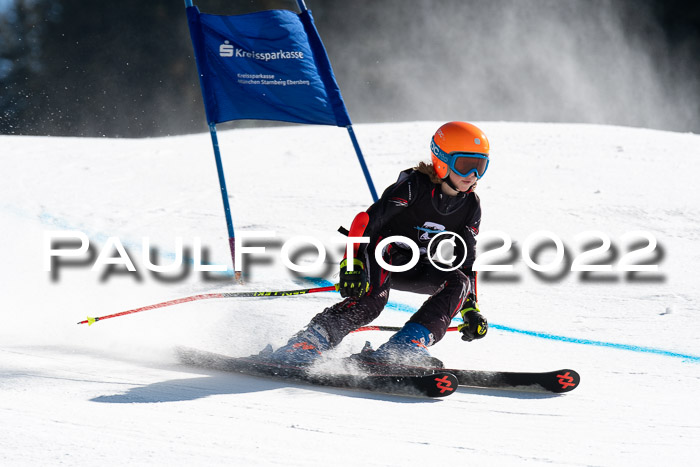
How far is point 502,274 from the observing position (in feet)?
18.9

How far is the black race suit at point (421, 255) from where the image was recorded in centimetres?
331

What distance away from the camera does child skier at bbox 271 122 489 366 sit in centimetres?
319

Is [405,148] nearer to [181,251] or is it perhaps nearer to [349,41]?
[181,251]

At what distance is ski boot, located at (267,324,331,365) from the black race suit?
4cm

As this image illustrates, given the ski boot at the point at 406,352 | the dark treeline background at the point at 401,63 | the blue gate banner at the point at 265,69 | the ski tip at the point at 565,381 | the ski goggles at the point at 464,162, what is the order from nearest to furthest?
the ski tip at the point at 565,381, the ski boot at the point at 406,352, the ski goggles at the point at 464,162, the blue gate banner at the point at 265,69, the dark treeline background at the point at 401,63

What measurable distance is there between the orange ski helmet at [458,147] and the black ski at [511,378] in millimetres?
909

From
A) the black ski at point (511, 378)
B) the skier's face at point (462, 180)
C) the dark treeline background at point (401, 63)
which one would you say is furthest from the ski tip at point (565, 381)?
the dark treeline background at point (401, 63)

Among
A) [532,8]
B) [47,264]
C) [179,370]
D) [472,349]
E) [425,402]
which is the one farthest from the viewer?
[532,8]

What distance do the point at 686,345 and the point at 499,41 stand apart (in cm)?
2808

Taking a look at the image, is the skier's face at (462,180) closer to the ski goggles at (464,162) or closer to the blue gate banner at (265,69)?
the ski goggles at (464,162)

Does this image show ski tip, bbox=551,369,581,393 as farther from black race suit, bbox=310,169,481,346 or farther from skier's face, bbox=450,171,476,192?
skier's face, bbox=450,171,476,192

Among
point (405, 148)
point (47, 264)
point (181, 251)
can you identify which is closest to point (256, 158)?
point (405, 148)

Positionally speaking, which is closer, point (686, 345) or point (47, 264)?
point (686, 345)

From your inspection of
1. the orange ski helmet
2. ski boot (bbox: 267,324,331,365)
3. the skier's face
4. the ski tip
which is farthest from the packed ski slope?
the orange ski helmet
